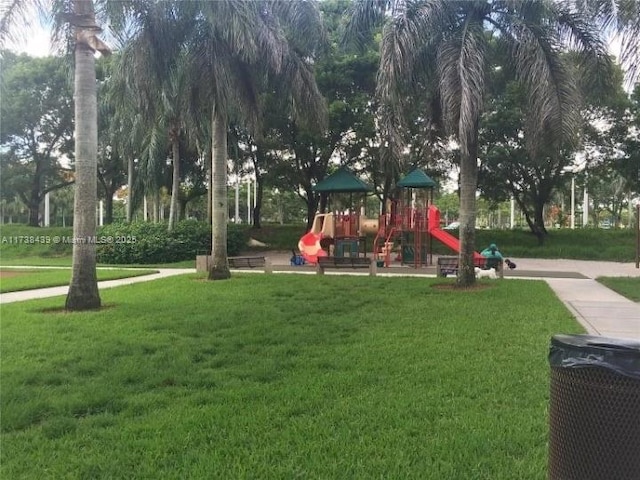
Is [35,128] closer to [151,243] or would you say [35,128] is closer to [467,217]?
[151,243]

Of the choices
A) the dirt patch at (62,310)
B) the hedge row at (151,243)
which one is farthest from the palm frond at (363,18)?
the hedge row at (151,243)

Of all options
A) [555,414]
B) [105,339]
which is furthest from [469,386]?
[105,339]

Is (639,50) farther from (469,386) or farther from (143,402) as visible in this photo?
(143,402)

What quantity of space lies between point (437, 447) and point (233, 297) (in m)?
8.20

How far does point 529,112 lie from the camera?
1280 centimetres

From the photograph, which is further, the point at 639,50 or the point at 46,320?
the point at 639,50

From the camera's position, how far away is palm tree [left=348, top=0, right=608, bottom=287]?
11953 mm

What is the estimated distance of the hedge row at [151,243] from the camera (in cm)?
2452

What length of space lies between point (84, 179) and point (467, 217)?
843 centimetres

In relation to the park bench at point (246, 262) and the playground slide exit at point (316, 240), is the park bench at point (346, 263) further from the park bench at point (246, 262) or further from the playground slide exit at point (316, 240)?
the playground slide exit at point (316, 240)

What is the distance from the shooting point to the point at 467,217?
44.4 feet

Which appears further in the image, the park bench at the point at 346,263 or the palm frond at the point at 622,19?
the park bench at the point at 346,263

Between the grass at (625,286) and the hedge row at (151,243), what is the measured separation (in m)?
16.4

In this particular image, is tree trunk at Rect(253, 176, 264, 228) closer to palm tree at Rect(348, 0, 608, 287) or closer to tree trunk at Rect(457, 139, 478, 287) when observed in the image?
palm tree at Rect(348, 0, 608, 287)
